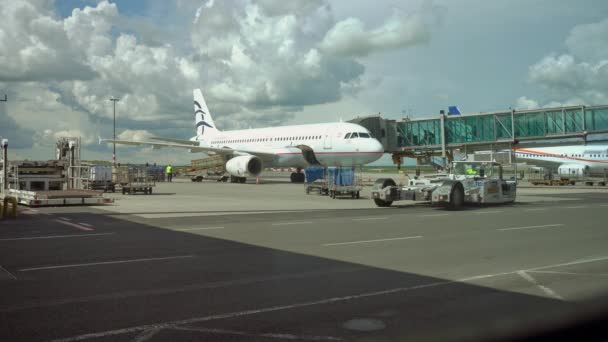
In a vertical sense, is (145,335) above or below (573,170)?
below

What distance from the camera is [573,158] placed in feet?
163

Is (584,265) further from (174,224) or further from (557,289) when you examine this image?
(174,224)

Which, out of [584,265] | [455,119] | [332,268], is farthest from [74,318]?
[455,119]

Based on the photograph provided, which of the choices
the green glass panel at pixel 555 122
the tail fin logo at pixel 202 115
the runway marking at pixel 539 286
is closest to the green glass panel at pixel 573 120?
the green glass panel at pixel 555 122

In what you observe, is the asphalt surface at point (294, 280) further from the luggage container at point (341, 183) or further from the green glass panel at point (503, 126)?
the green glass panel at point (503, 126)

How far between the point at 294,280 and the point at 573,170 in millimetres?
45768

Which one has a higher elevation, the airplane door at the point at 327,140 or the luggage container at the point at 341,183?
the airplane door at the point at 327,140

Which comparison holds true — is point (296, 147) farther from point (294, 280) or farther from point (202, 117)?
point (294, 280)

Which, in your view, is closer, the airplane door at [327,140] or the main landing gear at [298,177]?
the airplane door at [327,140]

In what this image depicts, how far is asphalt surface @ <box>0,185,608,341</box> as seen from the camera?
5.10 metres

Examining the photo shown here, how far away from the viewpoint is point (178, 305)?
19.9 ft

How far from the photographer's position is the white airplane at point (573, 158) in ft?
155

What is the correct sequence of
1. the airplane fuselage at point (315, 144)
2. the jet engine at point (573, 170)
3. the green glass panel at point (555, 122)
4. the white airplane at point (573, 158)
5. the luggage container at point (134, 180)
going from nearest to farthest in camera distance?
1. the luggage container at point (134, 180)
2. the airplane fuselage at point (315, 144)
3. the green glass panel at point (555, 122)
4. the jet engine at point (573, 170)
5. the white airplane at point (573, 158)

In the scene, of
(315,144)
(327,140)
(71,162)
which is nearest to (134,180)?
(71,162)
